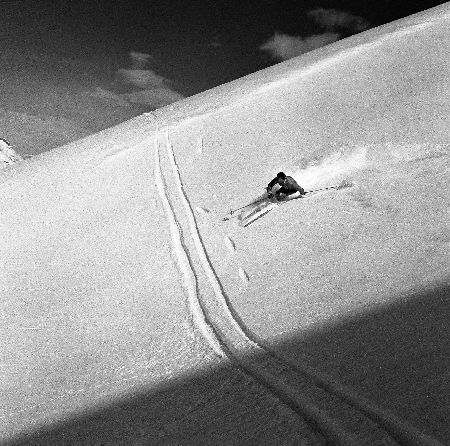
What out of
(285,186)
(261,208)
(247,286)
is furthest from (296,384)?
Answer: (285,186)

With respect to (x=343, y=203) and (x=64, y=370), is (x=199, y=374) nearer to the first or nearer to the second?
(x=64, y=370)

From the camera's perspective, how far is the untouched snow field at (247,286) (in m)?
3.94

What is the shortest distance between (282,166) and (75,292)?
5.92m

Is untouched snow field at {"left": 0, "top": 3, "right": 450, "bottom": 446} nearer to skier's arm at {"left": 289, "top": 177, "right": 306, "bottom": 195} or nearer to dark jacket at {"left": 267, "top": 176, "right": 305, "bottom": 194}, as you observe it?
skier's arm at {"left": 289, "top": 177, "right": 306, "bottom": 195}

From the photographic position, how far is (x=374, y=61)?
53.4 feet

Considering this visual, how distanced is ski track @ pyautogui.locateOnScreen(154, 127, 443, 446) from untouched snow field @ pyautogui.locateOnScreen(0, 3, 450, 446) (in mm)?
16

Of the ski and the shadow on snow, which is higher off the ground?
the ski

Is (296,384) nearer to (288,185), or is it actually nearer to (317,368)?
(317,368)

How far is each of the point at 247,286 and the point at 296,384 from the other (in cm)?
255

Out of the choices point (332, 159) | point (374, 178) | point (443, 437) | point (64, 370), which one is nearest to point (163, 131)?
point (332, 159)

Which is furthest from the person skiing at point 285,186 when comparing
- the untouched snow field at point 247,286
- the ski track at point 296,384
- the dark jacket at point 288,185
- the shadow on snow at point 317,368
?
the shadow on snow at point 317,368

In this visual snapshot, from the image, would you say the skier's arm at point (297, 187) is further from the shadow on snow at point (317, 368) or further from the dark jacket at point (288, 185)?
the shadow on snow at point (317, 368)

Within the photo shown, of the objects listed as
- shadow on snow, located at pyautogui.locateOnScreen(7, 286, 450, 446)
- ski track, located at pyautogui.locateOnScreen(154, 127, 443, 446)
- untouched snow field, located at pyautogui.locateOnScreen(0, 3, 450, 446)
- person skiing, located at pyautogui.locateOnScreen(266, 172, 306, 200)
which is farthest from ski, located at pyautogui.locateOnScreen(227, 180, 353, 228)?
shadow on snow, located at pyautogui.locateOnScreen(7, 286, 450, 446)

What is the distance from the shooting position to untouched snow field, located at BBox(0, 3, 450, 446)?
3.94 meters
